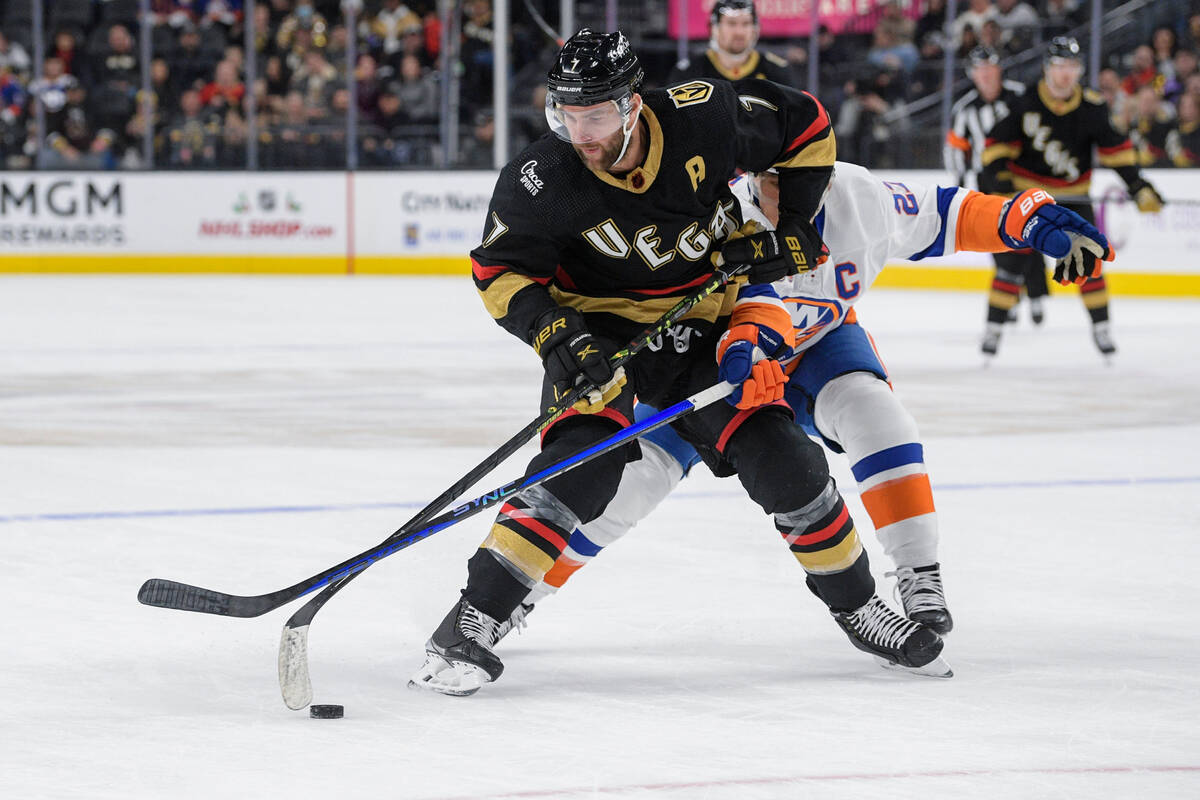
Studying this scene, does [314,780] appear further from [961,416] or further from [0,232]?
[0,232]

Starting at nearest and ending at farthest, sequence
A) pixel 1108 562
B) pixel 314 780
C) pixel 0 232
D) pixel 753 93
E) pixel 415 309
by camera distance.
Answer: pixel 314 780 < pixel 753 93 < pixel 1108 562 < pixel 415 309 < pixel 0 232

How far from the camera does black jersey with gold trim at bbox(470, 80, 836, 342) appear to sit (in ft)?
8.13

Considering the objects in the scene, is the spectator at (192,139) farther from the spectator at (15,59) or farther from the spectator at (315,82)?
the spectator at (15,59)

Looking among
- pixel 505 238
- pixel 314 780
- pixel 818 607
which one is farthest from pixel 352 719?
pixel 818 607

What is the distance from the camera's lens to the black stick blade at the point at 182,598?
2508 mm

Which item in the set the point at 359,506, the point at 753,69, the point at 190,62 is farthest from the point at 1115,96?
the point at 359,506

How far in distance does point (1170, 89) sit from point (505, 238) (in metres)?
8.95

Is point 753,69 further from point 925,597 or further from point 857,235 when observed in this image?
point 925,597

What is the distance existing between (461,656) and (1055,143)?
5196 millimetres

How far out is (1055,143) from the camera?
7012 mm

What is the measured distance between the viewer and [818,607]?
2.99 m

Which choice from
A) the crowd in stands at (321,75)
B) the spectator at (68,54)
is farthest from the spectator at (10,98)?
Result: the spectator at (68,54)

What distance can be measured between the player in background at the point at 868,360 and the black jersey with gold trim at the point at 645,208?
0.45ft

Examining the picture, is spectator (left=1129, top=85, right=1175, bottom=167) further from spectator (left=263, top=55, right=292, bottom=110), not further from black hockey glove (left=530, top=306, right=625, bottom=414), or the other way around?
black hockey glove (left=530, top=306, right=625, bottom=414)
